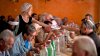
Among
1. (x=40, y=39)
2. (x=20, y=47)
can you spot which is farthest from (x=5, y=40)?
(x=40, y=39)

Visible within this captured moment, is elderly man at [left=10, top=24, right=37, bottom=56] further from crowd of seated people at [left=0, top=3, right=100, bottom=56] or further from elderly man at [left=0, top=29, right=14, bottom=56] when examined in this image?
elderly man at [left=0, top=29, right=14, bottom=56]

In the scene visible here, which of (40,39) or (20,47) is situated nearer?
(20,47)

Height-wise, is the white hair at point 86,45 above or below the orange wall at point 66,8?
below

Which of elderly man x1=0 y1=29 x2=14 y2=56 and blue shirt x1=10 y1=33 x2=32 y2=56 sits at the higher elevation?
elderly man x1=0 y1=29 x2=14 y2=56

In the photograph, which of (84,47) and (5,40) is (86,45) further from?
(5,40)

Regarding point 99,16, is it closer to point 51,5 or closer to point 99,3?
point 99,3

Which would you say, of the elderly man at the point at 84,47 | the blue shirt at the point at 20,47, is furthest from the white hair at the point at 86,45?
the blue shirt at the point at 20,47

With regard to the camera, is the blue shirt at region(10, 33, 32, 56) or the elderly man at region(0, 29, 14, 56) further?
the blue shirt at region(10, 33, 32, 56)

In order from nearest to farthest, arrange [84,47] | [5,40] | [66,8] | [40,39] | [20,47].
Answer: [84,47]
[5,40]
[20,47]
[40,39]
[66,8]

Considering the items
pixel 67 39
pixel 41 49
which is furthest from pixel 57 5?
pixel 41 49

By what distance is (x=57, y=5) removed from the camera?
12.1 m

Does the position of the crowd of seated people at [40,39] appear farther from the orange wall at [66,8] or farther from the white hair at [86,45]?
the orange wall at [66,8]

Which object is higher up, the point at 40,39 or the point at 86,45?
the point at 86,45

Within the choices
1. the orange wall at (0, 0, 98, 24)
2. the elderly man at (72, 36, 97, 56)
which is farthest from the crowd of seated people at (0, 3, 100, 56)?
the orange wall at (0, 0, 98, 24)
